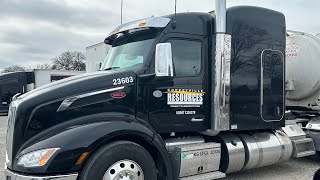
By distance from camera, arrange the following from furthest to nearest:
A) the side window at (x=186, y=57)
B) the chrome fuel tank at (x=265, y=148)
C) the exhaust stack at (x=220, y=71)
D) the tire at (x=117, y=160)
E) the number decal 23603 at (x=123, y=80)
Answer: the chrome fuel tank at (x=265, y=148) < the exhaust stack at (x=220, y=71) < the side window at (x=186, y=57) < the number decal 23603 at (x=123, y=80) < the tire at (x=117, y=160)

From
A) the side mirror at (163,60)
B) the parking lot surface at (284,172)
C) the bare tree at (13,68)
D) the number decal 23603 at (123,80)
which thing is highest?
the bare tree at (13,68)

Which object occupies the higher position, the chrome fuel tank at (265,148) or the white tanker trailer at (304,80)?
the white tanker trailer at (304,80)

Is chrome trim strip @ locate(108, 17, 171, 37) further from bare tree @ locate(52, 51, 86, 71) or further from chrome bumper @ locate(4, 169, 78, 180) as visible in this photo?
bare tree @ locate(52, 51, 86, 71)

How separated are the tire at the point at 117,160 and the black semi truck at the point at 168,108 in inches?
0.5

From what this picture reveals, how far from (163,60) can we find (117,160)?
1.46 metres

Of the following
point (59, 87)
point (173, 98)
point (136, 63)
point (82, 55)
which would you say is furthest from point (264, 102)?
point (82, 55)

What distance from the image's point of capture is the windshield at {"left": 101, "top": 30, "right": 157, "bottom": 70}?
5.12 metres

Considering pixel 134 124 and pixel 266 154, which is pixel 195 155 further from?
pixel 266 154

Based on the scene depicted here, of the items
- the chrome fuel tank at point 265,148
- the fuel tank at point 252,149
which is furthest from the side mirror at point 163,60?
the chrome fuel tank at point 265,148

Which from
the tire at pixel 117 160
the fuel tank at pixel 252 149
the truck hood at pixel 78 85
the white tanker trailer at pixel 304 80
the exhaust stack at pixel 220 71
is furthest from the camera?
the white tanker trailer at pixel 304 80

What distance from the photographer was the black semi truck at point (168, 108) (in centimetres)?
432

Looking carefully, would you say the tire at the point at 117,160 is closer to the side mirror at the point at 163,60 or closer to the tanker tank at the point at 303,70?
the side mirror at the point at 163,60

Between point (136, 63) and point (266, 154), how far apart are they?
9.83 feet

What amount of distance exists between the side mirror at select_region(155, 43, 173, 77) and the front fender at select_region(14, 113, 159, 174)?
800 millimetres
